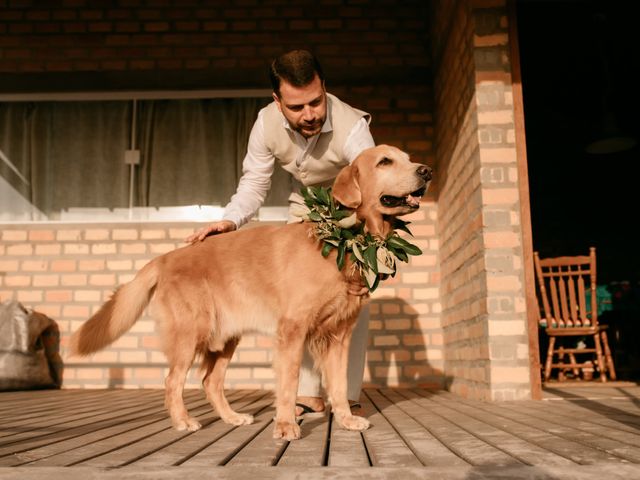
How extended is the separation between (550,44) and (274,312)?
5.17 meters

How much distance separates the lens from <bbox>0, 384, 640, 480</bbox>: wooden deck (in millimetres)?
1549

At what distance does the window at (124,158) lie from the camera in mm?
5496

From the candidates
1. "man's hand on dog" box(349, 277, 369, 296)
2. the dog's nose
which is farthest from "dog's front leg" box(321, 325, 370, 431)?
the dog's nose

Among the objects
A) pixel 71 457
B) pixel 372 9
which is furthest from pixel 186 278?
pixel 372 9

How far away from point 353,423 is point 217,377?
0.77 meters

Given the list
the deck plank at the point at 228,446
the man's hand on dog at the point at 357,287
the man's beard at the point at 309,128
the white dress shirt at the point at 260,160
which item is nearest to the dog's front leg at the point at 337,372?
the man's hand on dog at the point at 357,287

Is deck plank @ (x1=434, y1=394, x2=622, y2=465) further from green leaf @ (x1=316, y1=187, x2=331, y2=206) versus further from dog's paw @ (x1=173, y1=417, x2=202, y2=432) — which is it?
dog's paw @ (x1=173, y1=417, x2=202, y2=432)

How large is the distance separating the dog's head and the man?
35cm

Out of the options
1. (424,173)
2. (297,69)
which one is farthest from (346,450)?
(297,69)

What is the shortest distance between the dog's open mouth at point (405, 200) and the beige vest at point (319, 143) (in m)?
0.53

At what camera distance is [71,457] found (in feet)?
6.05

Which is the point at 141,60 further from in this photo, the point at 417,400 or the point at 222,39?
the point at 417,400

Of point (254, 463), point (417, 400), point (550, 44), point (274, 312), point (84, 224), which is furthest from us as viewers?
point (550, 44)

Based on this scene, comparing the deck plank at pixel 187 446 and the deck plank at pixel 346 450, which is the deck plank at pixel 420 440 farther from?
the deck plank at pixel 187 446
